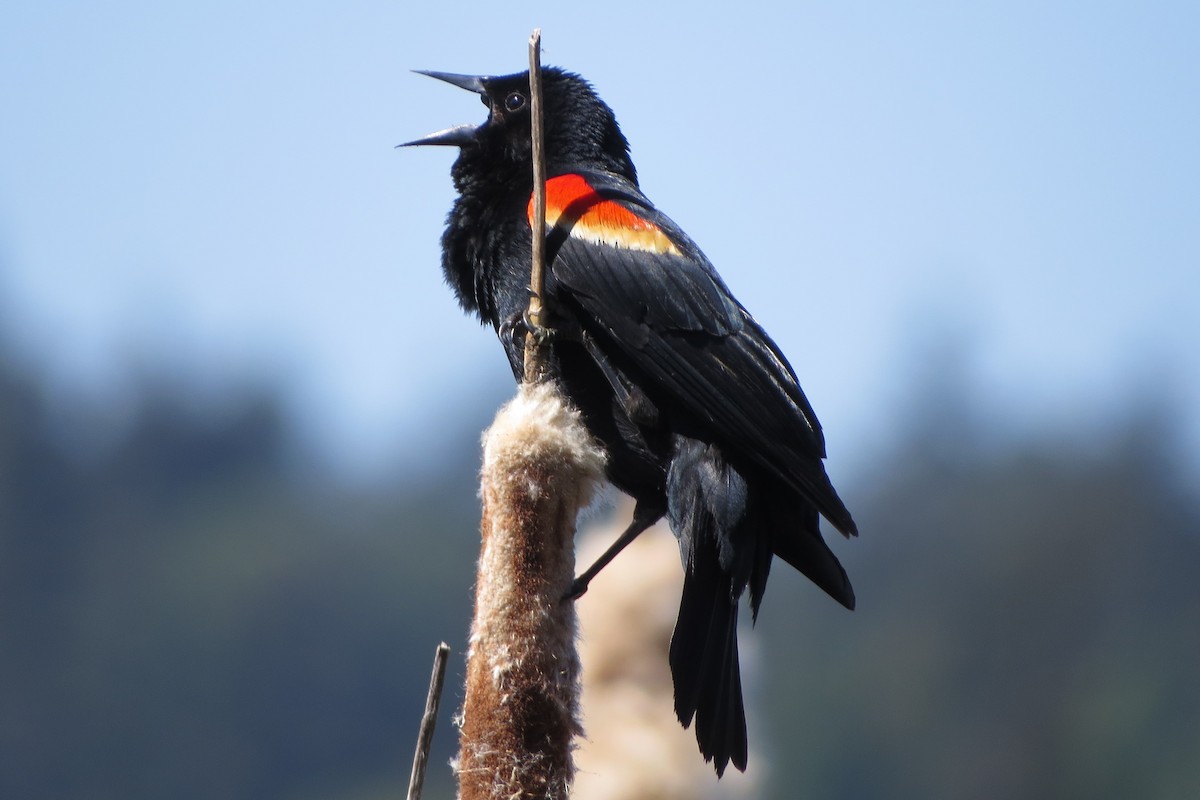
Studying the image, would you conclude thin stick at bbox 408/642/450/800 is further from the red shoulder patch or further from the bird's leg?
the red shoulder patch

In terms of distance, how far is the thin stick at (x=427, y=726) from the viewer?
1810 millimetres

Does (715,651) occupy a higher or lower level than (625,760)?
higher

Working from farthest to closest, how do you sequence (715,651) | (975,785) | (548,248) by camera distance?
1. (975,785)
2. (548,248)
3. (715,651)

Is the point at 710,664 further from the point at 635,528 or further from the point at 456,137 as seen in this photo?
the point at 456,137

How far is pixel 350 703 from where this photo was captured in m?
31.4

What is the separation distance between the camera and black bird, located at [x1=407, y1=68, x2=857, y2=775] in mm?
3074

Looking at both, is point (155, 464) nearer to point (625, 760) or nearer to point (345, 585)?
point (345, 585)

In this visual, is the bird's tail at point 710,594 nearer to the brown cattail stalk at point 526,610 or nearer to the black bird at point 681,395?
the black bird at point 681,395

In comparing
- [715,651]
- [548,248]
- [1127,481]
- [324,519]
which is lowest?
[715,651]

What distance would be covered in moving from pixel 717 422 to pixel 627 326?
13.6 inches

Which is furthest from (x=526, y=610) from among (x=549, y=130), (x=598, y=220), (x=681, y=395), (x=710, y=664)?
(x=549, y=130)

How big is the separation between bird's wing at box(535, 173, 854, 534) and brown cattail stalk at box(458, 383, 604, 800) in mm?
594

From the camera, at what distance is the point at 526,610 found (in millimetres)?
2359

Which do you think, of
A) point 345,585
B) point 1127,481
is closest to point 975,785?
point 1127,481
